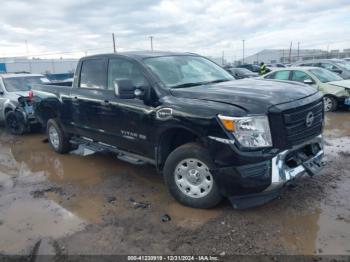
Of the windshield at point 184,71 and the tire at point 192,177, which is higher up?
the windshield at point 184,71

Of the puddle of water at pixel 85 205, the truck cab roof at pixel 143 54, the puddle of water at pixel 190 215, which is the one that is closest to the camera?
the puddle of water at pixel 190 215

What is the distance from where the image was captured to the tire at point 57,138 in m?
6.85

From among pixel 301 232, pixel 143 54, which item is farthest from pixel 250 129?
pixel 143 54

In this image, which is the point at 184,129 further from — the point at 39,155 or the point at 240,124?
the point at 39,155

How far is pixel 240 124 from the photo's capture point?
3.52m

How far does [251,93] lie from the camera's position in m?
3.87

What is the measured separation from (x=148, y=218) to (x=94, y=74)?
2755 millimetres

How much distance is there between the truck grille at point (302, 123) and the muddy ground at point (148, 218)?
887mm

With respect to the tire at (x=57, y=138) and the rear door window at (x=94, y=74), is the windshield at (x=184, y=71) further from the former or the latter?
the tire at (x=57, y=138)

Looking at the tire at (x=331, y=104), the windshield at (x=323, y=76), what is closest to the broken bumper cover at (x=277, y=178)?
the tire at (x=331, y=104)

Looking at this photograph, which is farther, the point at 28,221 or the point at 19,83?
the point at 19,83

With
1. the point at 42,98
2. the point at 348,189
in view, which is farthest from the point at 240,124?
the point at 42,98

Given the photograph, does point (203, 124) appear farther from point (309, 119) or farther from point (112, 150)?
point (112, 150)

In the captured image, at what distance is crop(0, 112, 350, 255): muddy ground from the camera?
11.1 ft
